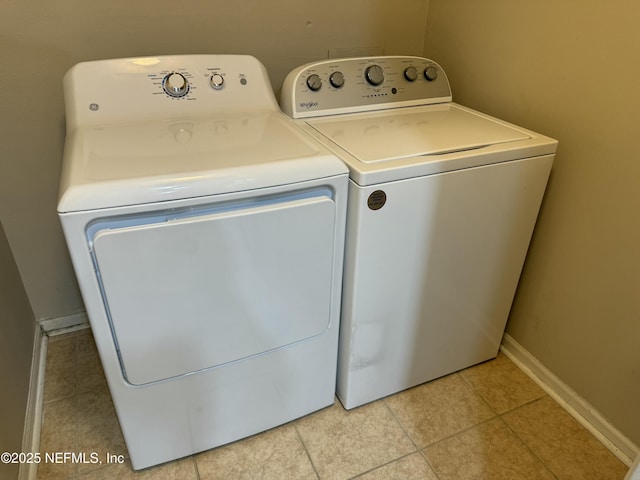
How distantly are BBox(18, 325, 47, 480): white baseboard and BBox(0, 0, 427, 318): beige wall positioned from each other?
12 centimetres

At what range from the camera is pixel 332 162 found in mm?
1088

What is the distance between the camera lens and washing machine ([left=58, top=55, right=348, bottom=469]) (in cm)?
97

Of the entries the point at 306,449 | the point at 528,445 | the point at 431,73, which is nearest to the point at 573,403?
the point at 528,445

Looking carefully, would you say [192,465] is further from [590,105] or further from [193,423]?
[590,105]

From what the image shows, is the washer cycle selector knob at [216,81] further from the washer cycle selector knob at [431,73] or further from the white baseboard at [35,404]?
the white baseboard at [35,404]

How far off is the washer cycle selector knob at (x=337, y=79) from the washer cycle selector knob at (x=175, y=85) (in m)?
0.43

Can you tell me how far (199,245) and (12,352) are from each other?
2.53 ft

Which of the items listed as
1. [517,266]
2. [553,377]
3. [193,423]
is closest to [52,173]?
[193,423]

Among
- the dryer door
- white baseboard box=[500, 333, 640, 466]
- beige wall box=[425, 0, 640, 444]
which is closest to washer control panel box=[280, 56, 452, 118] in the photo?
beige wall box=[425, 0, 640, 444]

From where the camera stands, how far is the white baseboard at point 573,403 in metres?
1.36

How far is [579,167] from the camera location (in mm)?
1319

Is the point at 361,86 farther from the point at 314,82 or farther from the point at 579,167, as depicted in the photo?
the point at 579,167

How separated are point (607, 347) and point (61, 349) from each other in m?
1.79

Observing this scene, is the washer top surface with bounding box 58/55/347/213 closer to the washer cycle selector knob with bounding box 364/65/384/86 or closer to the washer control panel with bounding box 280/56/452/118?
the washer control panel with bounding box 280/56/452/118
